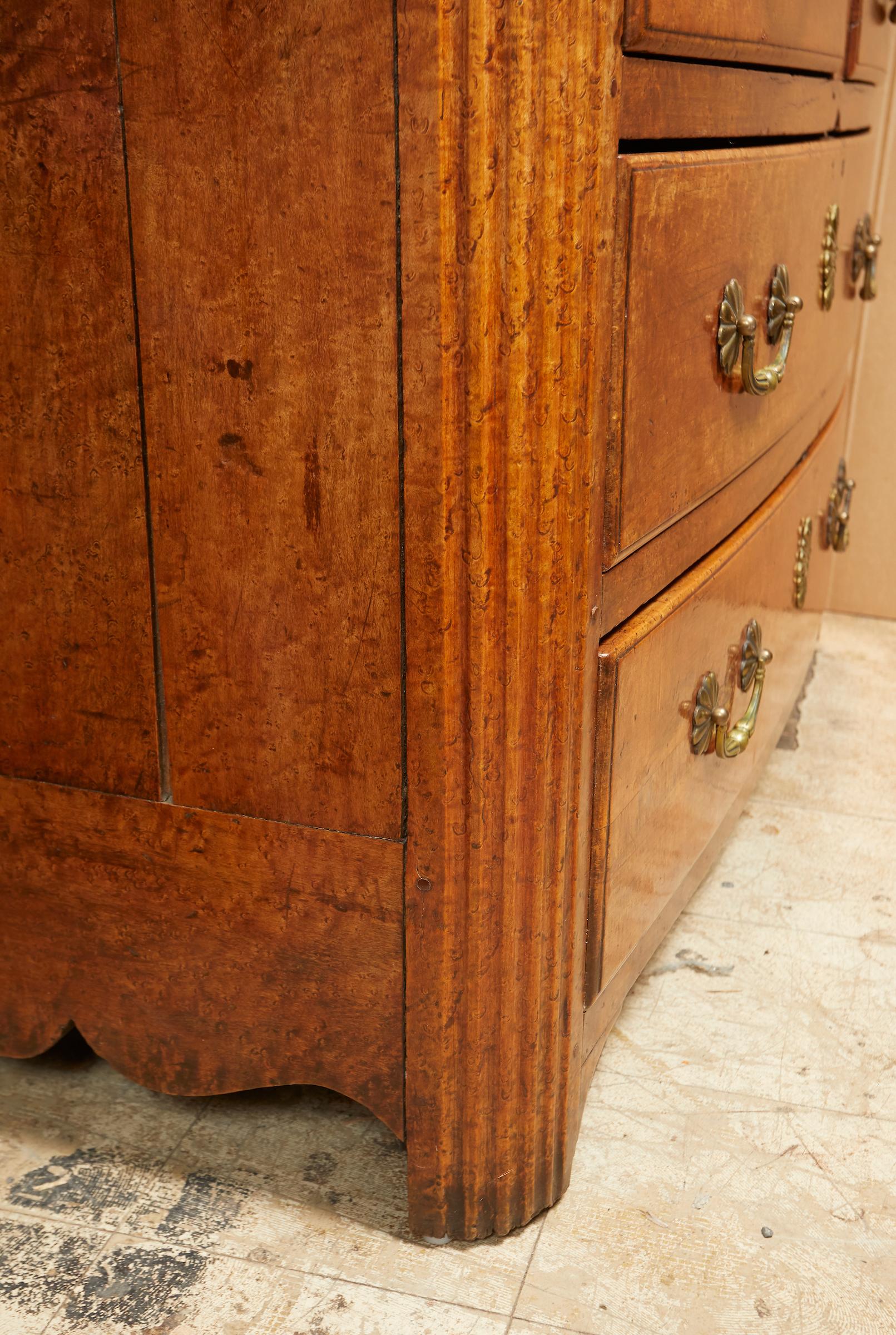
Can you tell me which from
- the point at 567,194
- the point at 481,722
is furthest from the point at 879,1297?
the point at 567,194

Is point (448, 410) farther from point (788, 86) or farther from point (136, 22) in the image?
point (788, 86)

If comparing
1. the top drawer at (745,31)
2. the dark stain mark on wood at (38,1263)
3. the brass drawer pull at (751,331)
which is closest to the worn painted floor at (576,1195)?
the dark stain mark on wood at (38,1263)

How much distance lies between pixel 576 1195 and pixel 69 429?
2.11 feet

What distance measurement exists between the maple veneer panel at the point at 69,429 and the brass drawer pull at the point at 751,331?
42cm

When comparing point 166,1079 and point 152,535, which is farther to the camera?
point 166,1079

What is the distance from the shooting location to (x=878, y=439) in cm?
208

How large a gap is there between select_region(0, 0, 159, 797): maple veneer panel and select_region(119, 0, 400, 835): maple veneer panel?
0.06 feet

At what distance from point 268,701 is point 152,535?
0.13 m

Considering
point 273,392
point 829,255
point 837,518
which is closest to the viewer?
point 273,392

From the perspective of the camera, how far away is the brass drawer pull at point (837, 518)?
167 centimetres

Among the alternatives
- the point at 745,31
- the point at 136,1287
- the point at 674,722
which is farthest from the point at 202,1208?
the point at 745,31

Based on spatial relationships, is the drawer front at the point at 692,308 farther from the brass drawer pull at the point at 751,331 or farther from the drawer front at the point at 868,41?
the drawer front at the point at 868,41

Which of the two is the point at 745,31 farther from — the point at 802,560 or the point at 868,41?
the point at 802,560

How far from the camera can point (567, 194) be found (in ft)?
2.21
